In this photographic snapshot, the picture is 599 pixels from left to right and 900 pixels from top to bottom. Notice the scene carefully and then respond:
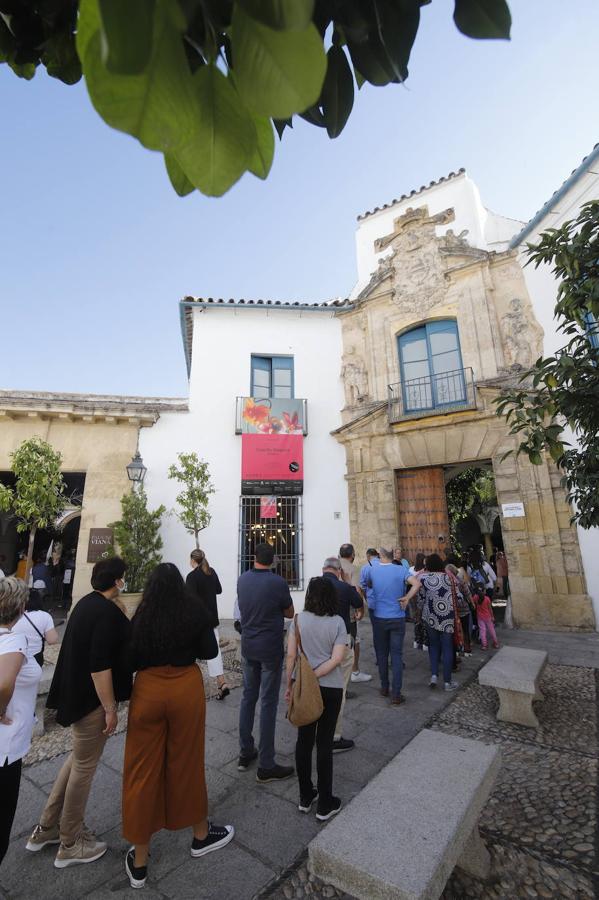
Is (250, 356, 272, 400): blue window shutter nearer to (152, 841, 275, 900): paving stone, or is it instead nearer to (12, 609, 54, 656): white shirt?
(12, 609, 54, 656): white shirt

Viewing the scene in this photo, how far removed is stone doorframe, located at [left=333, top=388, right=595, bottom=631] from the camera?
323 inches

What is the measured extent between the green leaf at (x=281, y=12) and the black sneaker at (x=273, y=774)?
422 cm

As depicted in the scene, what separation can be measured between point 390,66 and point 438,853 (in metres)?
2.74

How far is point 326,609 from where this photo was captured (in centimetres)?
322

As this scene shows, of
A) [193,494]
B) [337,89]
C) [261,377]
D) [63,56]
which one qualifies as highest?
[261,377]

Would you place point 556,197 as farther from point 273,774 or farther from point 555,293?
point 273,774

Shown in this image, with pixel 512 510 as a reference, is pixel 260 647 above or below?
below

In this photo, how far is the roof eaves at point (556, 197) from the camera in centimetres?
761

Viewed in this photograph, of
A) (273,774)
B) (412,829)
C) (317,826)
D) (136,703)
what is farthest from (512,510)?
(136,703)

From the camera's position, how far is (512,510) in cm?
884

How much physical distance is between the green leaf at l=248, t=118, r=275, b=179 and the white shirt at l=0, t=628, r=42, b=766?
2.72 meters

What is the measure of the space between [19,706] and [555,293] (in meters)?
11.0

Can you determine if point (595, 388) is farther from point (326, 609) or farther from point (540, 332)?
point (540, 332)

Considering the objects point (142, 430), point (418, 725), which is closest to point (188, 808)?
point (418, 725)
